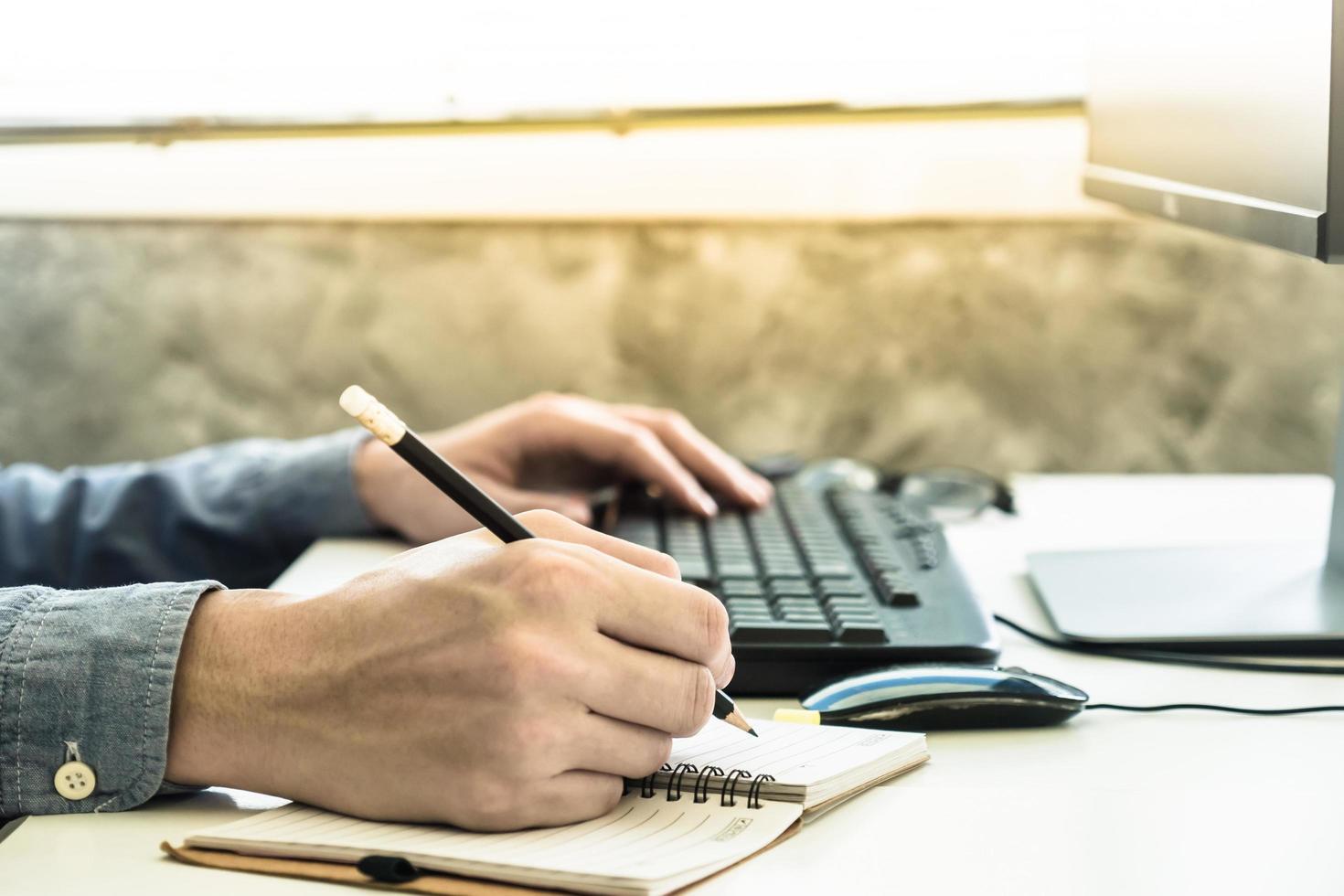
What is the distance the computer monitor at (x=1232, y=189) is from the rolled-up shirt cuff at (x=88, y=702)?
0.45 metres

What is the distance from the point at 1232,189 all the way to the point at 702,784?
456 mm

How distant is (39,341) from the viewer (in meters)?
1.29

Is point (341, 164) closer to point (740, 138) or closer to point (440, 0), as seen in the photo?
point (440, 0)

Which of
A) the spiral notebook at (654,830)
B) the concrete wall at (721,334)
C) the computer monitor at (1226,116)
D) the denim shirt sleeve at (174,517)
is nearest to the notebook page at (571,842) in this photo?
the spiral notebook at (654,830)

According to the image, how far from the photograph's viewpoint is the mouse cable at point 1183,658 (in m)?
0.64

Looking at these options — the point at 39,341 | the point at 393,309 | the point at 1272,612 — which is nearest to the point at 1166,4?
the point at 1272,612

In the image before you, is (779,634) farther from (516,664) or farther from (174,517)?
(174,517)

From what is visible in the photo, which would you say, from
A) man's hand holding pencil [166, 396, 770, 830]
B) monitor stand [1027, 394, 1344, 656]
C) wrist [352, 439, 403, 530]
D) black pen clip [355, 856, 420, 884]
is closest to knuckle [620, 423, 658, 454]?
wrist [352, 439, 403, 530]

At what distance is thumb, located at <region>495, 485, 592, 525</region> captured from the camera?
2.91 ft

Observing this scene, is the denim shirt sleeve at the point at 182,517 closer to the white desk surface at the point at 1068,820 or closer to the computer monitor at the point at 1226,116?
the white desk surface at the point at 1068,820

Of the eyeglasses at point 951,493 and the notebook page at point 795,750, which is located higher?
the notebook page at point 795,750

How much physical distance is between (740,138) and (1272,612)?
2.27 ft

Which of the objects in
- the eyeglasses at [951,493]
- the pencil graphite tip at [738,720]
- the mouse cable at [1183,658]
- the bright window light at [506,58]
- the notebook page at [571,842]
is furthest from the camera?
the bright window light at [506,58]

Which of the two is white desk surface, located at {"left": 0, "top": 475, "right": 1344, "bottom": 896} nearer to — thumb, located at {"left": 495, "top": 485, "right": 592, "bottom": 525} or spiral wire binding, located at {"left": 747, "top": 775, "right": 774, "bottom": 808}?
spiral wire binding, located at {"left": 747, "top": 775, "right": 774, "bottom": 808}
